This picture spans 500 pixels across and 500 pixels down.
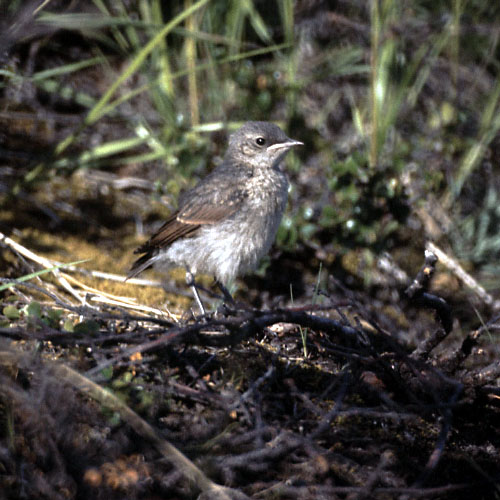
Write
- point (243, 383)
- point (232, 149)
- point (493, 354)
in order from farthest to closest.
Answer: point (232, 149) < point (493, 354) < point (243, 383)

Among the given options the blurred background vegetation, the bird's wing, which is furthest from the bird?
the blurred background vegetation

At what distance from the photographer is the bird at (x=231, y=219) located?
14.5 feet

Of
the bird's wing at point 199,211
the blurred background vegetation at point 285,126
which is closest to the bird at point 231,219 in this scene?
the bird's wing at point 199,211

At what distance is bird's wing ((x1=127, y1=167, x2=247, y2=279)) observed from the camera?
176 inches

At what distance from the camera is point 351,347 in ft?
10.3

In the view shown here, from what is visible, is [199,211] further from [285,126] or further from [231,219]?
[285,126]

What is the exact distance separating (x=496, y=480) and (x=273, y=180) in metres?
2.62

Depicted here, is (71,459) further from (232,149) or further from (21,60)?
(21,60)

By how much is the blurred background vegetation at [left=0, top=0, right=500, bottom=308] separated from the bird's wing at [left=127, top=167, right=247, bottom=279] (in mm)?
652

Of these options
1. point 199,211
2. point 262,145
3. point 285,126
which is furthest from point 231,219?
point 285,126

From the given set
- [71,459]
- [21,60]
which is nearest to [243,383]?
[71,459]

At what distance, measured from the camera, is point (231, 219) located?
4457mm

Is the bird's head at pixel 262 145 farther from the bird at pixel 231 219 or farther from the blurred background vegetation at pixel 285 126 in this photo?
the blurred background vegetation at pixel 285 126

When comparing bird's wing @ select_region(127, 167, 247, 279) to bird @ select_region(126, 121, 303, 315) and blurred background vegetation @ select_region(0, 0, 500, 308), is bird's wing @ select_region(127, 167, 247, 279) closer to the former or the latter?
bird @ select_region(126, 121, 303, 315)
